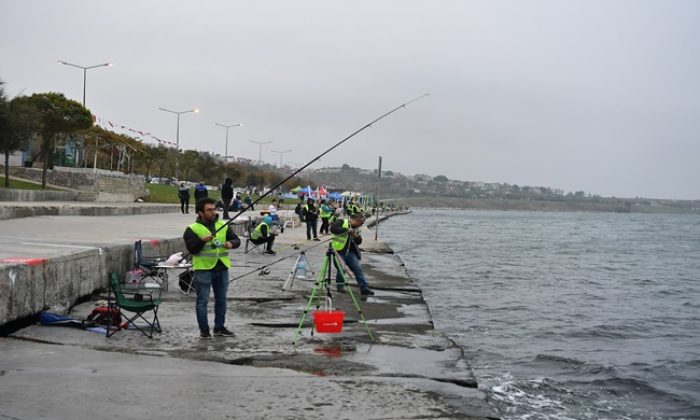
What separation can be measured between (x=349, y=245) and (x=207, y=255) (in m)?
5.29

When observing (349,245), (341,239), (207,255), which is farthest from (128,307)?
(349,245)

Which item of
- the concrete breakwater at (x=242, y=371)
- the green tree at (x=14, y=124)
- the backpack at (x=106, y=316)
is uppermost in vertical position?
the green tree at (x=14, y=124)

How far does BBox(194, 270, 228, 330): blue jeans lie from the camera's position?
8156 millimetres

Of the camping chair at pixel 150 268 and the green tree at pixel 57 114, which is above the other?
the green tree at pixel 57 114

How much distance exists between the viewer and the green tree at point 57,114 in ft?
125

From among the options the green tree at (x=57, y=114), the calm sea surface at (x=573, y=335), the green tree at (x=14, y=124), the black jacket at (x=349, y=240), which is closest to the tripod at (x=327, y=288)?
the black jacket at (x=349, y=240)

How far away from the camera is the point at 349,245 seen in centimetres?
1316

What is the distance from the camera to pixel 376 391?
6.27 metres

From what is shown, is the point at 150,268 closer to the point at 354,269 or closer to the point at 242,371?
the point at 354,269

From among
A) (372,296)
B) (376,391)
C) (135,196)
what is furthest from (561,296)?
(135,196)

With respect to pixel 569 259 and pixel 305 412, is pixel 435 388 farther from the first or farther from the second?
pixel 569 259

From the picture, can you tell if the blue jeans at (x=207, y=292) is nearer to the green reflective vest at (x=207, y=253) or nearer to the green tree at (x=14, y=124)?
the green reflective vest at (x=207, y=253)

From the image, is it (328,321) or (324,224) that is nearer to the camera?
(328,321)

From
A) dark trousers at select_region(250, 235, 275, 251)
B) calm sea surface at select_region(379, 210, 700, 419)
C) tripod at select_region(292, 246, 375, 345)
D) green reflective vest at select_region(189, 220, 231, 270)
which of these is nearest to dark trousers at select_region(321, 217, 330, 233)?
calm sea surface at select_region(379, 210, 700, 419)
